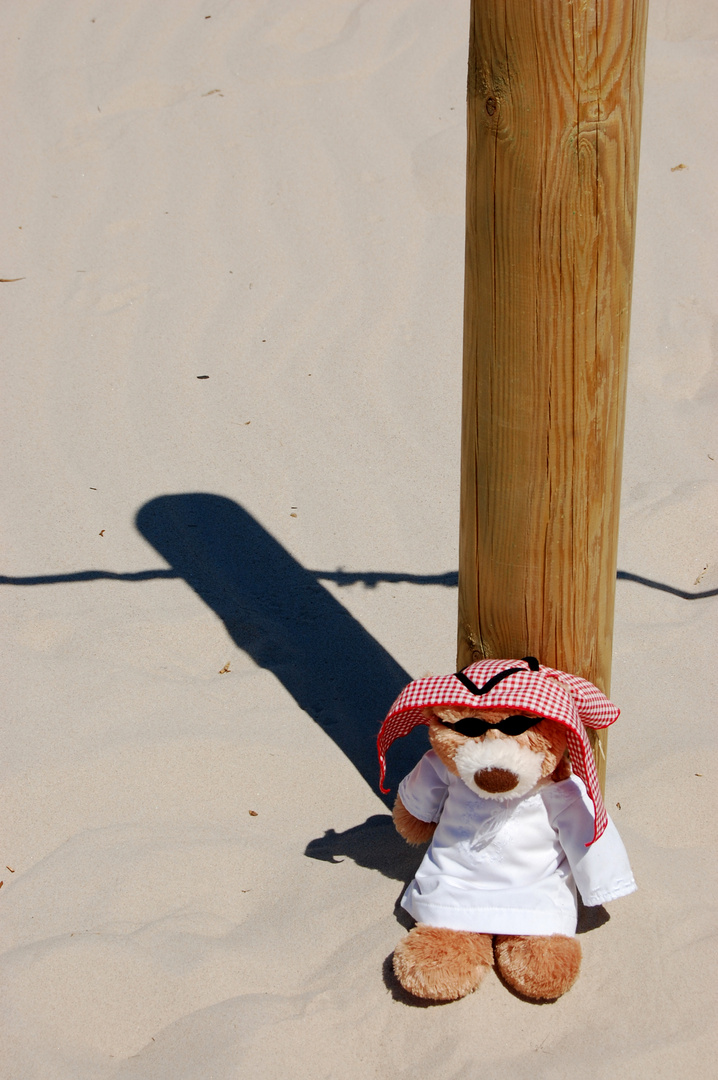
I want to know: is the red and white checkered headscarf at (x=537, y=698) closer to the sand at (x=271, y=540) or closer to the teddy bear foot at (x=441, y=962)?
the teddy bear foot at (x=441, y=962)

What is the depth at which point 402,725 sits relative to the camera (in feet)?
7.27

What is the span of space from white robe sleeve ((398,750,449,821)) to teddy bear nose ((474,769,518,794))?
9.4 inches

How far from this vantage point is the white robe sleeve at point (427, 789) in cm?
223

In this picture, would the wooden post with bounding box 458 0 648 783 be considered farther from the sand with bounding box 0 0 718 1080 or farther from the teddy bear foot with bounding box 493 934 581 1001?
the sand with bounding box 0 0 718 1080

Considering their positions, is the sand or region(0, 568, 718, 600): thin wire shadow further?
region(0, 568, 718, 600): thin wire shadow

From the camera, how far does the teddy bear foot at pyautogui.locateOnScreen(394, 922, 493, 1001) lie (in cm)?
205

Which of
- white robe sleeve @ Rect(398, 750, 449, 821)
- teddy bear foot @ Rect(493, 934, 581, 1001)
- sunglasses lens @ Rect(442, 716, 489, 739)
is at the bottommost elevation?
teddy bear foot @ Rect(493, 934, 581, 1001)

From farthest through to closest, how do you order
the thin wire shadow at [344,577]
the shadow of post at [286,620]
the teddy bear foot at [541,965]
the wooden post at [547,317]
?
the thin wire shadow at [344,577], the shadow of post at [286,620], the teddy bear foot at [541,965], the wooden post at [547,317]

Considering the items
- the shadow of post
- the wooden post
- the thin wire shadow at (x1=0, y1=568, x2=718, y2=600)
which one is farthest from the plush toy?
the thin wire shadow at (x1=0, y1=568, x2=718, y2=600)

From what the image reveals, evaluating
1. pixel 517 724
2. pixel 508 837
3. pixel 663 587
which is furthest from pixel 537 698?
pixel 663 587

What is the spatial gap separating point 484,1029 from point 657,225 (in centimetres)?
408

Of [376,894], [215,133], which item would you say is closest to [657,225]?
[215,133]

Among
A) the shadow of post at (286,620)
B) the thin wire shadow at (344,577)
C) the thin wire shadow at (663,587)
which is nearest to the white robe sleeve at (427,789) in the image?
the shadow of post at (286,620)

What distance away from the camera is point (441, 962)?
2064 mm
